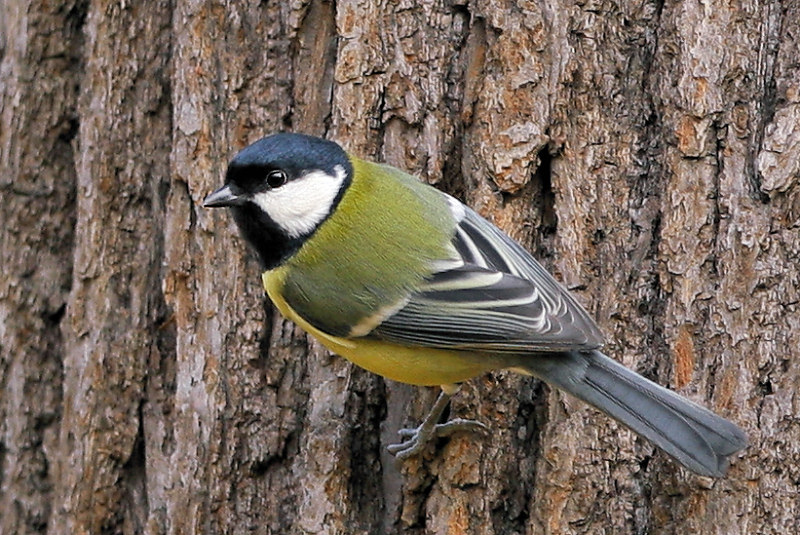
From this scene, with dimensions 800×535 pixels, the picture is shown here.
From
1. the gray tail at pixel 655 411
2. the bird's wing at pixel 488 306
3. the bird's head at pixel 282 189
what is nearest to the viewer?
the gray tail at pixel 655 411


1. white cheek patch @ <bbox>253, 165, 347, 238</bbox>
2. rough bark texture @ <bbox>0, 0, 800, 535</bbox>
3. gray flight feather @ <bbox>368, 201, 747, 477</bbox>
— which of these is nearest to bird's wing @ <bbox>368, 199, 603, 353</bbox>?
gray flight feather @ <bbox>368, 201, 747, 477</bbox>

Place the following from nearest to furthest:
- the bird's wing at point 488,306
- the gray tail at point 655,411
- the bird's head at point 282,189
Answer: the gray tail at point 655,411
the bird's wing at point 488,306
the bird's head at point 282,189

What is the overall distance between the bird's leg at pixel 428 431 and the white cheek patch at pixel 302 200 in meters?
0.56

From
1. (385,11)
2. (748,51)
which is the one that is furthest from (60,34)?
(748,51)

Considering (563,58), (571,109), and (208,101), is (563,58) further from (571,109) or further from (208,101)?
(208,101)

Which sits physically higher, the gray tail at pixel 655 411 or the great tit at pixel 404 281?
the great tit at pixel 404 281

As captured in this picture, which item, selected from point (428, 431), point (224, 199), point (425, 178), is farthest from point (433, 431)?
point (224, 199)

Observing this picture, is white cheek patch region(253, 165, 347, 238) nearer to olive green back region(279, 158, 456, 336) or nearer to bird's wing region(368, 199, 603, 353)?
olive green back region(279, 158, 456, 336)

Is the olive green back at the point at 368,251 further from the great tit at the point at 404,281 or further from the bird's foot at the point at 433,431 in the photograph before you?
the bird's foot at the point at 433,431

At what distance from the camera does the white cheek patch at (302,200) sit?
253 centimetres

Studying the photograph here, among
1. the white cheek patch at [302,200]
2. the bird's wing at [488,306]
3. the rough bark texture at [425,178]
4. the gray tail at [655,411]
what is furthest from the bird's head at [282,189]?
the gray tail at [655,411]

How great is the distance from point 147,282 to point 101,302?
0.43 feet

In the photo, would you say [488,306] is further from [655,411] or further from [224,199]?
[224,199]

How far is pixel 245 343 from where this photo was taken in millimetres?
2666
